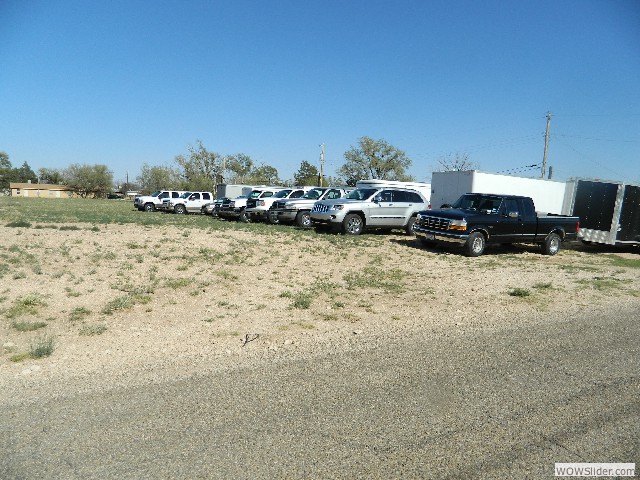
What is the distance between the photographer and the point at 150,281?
792cm

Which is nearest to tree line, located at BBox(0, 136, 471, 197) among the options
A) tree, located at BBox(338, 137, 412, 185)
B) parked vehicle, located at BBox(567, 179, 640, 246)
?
tree, located at BBox(338, 137, 412, 185)

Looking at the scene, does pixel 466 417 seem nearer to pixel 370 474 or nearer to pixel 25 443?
pixel 370 474

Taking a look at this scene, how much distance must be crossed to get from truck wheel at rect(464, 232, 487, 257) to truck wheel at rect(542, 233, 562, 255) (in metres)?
2.82

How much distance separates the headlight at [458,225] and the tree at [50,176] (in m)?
128

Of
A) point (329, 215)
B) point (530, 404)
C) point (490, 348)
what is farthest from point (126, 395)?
point (329, 215)

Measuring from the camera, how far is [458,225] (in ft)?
40.8

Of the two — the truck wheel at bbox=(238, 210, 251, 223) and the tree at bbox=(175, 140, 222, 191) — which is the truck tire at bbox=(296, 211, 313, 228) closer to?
the truck wheel at bbox=(238, 210, 251, 223)

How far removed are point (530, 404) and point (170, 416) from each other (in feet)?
10.1

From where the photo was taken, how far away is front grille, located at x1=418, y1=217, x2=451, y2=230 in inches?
504

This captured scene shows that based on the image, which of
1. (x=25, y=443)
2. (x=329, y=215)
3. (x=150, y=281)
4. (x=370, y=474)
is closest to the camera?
(x=370, y=474)

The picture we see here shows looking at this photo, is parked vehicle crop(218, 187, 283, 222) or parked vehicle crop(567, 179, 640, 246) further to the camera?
parked vehicle crop(218, 187, 283, 222)

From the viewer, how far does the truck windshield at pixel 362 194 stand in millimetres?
16875

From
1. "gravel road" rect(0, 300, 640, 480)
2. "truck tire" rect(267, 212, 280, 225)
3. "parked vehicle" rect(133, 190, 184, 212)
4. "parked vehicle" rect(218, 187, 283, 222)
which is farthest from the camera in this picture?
"parked vehicle" rect(133, 190, 184, 212)

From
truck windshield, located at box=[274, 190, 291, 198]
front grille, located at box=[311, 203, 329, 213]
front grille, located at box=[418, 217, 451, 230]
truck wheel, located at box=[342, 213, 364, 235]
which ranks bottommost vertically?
truck wheel, located at box=[342, 213, 364, 235]
